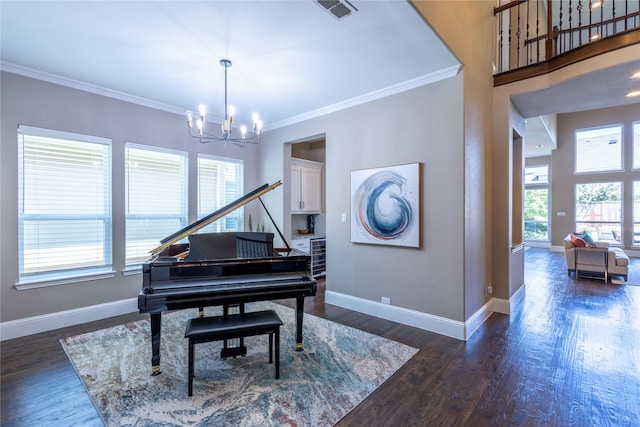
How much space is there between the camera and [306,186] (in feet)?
19.9

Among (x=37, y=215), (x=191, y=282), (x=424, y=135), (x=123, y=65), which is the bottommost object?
(x=191, y=282)

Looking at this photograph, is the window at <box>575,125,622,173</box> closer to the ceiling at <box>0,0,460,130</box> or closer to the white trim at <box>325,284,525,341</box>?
the white trim at <box>325,284,525,341</box>

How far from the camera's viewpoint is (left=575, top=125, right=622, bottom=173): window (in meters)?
8.38

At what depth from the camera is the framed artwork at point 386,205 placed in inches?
135

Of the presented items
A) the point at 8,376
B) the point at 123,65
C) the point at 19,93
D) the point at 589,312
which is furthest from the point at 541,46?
the point at 8,376

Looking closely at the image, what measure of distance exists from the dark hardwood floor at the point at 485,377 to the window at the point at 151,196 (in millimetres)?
1041

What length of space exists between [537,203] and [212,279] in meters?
11.3

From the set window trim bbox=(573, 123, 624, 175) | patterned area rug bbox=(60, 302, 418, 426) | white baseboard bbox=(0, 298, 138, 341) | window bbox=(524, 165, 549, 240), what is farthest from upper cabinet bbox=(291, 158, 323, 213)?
window trim bbox=(573, 123, 624, 175)

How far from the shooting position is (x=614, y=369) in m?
2.53

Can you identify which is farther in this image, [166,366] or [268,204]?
[268,204]

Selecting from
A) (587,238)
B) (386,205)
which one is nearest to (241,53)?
(386,205)

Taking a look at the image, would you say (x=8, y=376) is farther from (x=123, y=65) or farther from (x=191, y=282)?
(x=123, y=65)

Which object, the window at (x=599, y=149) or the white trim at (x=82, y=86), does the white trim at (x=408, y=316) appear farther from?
the window at (x=599, y=149)

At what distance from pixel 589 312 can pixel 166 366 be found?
5159 mm
